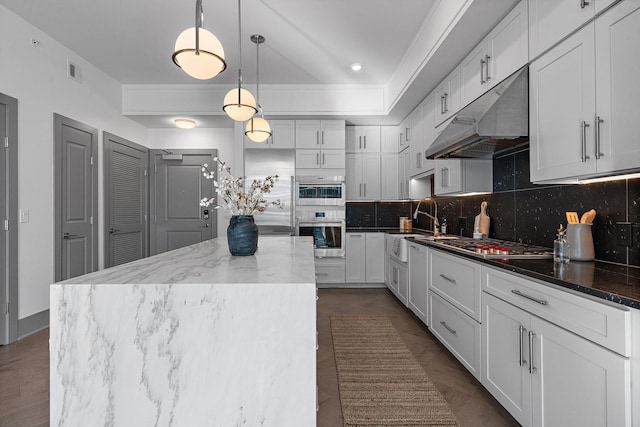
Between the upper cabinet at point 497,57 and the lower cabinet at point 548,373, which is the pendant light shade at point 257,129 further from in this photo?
the lower cabinet at point 548,373

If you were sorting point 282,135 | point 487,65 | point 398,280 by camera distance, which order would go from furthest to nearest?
point 282,135 < point 398,280 < point 487,65

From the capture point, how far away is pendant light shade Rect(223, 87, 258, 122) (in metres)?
2.53

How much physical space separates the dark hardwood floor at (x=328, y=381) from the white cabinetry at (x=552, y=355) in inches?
7.0

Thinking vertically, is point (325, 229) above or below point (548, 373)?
above

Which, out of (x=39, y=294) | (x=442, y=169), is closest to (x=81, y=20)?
(x=39, y=294)

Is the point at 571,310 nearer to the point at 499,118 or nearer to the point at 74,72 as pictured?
the point at 499,118

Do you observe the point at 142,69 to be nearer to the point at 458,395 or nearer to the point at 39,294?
the point at 39,294

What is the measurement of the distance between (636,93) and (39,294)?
183 inches

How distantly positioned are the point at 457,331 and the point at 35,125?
417cm

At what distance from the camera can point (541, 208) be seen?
247cm

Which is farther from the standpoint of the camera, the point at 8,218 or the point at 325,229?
the point at 325,229

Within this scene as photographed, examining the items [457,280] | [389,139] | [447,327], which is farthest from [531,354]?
[389,139]

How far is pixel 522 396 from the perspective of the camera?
67.1 inches

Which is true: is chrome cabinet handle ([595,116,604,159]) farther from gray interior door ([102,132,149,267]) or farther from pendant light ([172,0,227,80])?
gray interior door ([102,132,149,267])
